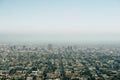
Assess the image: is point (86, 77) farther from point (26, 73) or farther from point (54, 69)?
point (26, 73)

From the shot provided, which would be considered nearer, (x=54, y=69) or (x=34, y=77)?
(x=34, y=77)

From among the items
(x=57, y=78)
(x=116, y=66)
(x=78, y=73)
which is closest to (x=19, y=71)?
(x=57, y=78)

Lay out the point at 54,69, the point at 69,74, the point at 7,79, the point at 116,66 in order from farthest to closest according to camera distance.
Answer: the point at 116,66
the point at 54,69
the point at 69,74
the point at 7,79

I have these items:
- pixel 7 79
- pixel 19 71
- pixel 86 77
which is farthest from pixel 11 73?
pixel 86 77

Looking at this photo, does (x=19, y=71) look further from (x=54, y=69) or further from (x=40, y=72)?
(x=54, y=69)

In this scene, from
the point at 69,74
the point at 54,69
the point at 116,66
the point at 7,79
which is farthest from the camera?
the point at 116,66

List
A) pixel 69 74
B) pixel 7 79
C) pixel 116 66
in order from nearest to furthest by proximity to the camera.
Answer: pixel 7 79 → pixel 69 74 → pixel 116 66

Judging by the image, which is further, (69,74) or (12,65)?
(12,65)

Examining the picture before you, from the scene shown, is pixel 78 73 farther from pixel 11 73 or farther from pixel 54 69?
pixel 11 73
